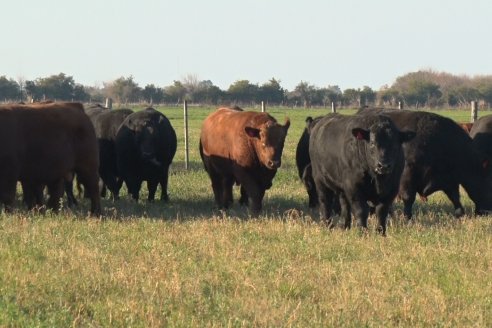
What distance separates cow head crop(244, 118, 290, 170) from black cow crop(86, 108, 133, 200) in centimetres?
385

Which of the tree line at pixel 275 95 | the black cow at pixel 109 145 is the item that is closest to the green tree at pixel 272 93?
the tree line at pixel 275 95

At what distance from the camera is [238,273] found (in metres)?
7.81

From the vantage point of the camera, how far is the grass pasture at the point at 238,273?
20.9 feet

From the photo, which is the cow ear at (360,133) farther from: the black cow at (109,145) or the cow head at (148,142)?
the black cow at (109,145)

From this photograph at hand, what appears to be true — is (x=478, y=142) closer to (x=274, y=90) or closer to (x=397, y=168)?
(x=397, y=168)

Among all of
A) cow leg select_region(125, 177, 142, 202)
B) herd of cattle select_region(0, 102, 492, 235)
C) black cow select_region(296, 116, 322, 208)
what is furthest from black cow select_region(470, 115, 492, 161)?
cow leg select_region(125, 177, 142, 202)

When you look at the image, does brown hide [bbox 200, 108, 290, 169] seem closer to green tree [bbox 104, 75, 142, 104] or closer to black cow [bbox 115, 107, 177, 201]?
black cow [bbox 115, 107, 177, 201]

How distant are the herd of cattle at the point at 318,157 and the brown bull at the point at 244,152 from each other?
17 millimetres

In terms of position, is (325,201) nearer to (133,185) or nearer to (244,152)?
(244,152)

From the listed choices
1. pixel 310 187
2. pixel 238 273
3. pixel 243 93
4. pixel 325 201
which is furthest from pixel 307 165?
pixel 243 93

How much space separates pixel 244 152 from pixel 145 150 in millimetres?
2836

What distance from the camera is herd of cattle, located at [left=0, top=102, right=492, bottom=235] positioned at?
10.7 meters

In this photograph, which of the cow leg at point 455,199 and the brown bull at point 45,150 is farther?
the cow leg at point 455,199

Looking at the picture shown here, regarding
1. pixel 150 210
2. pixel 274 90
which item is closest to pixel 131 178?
pixel 150 210
